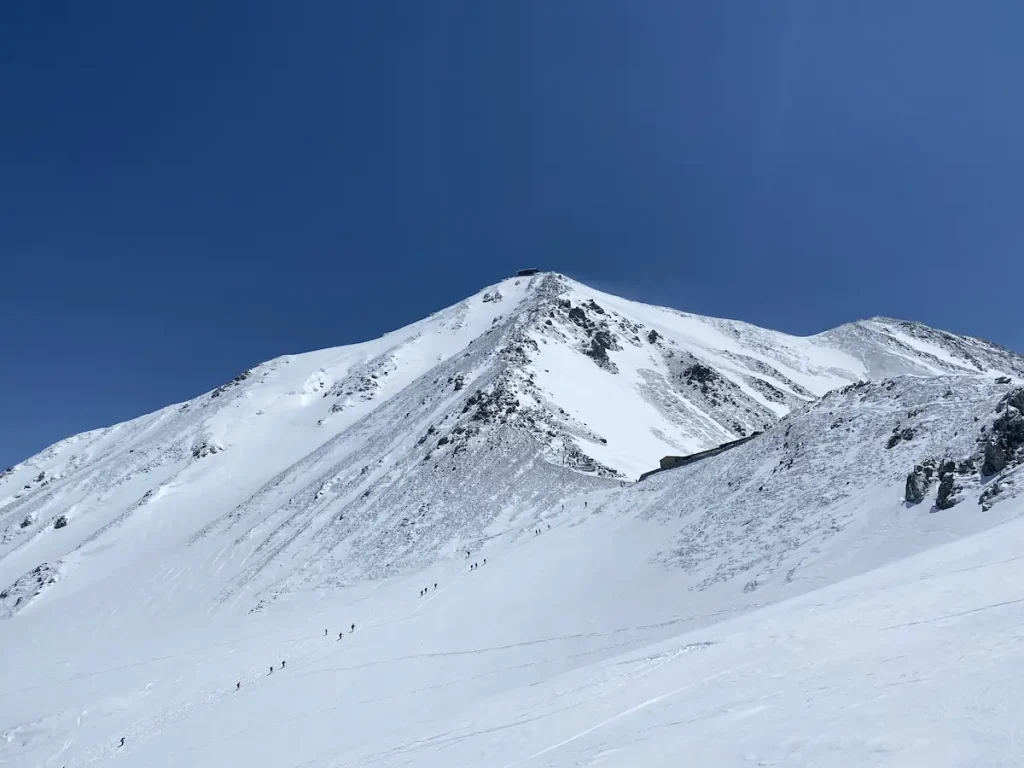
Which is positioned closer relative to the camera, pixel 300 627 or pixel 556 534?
pixel 300 627

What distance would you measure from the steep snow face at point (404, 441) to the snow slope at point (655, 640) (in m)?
Answer: 4.32

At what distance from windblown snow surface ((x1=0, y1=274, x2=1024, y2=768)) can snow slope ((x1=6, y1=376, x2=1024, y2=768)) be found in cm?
9

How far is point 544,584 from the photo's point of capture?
28547mm

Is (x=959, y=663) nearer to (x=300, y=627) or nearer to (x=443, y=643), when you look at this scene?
(x=443, y=643)

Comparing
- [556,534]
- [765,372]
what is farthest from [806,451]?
[765,372]

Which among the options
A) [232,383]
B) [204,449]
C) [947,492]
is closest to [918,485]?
[947,492]

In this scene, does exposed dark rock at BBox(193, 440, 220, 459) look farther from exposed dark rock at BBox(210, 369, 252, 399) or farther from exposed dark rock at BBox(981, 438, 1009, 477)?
exposed dark rock at BBox(981, 438, 1009, 477)

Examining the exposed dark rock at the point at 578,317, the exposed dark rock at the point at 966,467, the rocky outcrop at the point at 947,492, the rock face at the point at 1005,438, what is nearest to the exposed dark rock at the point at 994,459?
the rock face at the point at 1005,438

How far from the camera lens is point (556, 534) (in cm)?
3588

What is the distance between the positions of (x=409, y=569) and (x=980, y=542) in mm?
30488

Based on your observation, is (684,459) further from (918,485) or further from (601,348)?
(601,348)

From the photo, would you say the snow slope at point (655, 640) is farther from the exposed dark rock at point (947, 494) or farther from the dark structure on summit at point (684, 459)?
the dark structure on summit at point (684, 459)

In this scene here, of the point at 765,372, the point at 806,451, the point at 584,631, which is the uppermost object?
the point at 765,372

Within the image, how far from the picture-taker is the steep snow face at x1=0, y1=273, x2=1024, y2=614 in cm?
4553
